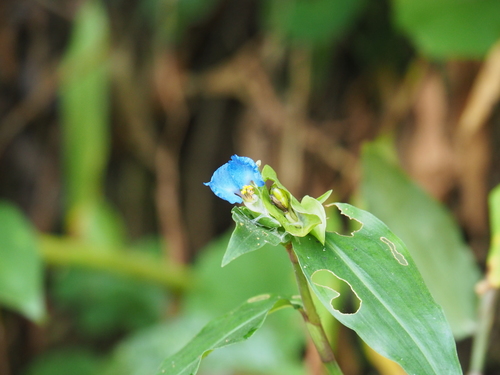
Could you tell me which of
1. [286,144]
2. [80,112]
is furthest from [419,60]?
[80,112]

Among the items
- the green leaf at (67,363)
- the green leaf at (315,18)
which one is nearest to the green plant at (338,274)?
the green leaf at (315,18)

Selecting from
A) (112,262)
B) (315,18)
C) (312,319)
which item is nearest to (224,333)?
(312,319)

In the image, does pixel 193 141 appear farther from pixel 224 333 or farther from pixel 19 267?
pixel 224 333

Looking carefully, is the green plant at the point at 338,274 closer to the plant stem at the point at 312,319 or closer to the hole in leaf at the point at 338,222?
the plant stem at the point at 312,319

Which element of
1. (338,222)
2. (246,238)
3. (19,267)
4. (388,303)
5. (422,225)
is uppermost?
(19,267)

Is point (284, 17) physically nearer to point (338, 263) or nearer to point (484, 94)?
point (484, 94)

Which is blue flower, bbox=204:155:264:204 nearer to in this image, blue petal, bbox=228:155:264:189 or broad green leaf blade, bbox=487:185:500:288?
blue petal, bbox=228:155:264:189
